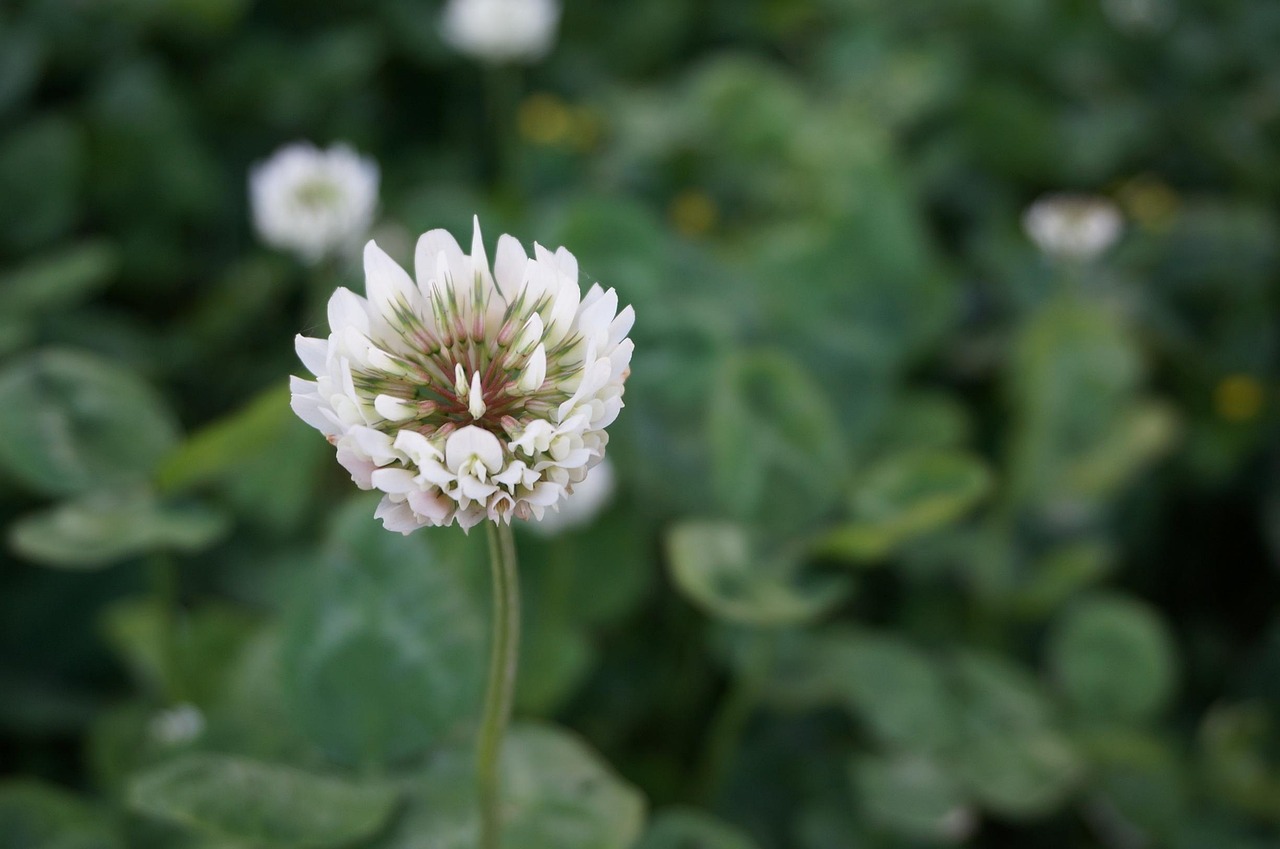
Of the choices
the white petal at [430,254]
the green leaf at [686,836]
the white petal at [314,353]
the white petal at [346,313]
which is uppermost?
the white petal at [430,254]

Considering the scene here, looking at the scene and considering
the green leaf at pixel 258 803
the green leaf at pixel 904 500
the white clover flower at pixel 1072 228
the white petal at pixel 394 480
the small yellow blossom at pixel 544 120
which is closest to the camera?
Result: the white petal at pixel 394 480

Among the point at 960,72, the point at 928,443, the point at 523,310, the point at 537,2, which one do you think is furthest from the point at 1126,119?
the point at 523,310

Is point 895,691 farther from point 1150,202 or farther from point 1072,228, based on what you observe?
point 1150,202

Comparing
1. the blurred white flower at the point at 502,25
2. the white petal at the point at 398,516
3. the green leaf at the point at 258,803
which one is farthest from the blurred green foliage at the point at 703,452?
the white petal at the point at 398,516

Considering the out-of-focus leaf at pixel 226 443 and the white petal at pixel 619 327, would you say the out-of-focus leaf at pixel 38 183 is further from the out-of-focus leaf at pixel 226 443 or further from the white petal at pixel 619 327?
the white petal at pixel 619 327

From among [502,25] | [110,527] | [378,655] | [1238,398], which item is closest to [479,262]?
[378,655]

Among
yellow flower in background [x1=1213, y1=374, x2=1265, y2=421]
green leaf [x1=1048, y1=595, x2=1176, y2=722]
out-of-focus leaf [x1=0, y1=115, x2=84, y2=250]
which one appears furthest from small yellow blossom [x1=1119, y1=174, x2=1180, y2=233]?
out-of-focus leaf [x1=0, y1=115, x2=84, y2=250]

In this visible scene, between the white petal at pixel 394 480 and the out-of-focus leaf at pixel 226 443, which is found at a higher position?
the out-of-focus leaf at pixel 226 443

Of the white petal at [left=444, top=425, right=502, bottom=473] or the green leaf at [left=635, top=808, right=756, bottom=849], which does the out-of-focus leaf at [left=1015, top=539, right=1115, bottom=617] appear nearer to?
the green leaf at [left=635, top=808, right=756, bottom=849]
